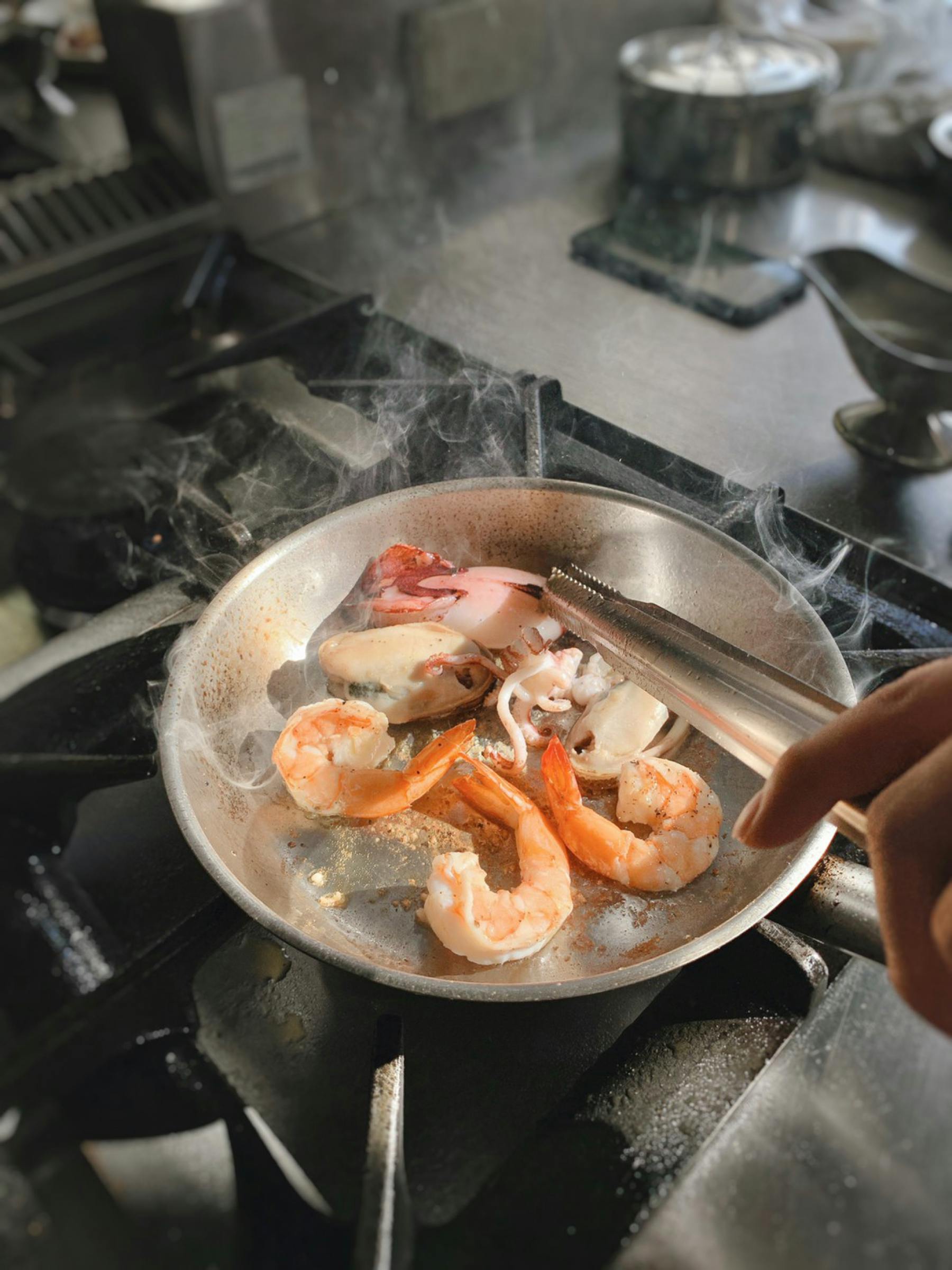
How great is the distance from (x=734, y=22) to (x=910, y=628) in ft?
9.51

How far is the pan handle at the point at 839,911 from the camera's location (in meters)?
1.04

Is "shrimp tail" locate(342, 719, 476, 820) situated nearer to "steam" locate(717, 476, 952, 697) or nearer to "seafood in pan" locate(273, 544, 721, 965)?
"seafood in pan" locate(273, 544, 721, 965)

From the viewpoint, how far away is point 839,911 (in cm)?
107

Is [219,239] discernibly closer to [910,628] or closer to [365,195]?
[365,195]

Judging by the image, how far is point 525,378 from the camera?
68.0 inches

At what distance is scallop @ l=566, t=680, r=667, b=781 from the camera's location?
4.37ft

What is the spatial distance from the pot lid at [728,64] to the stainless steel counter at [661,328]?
315 millimetres

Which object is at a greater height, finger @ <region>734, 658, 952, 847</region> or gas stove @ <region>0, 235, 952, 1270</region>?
finger @ <region>734, 658, 952, 847</region>

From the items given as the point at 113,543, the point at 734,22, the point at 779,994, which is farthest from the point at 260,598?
the point at 734,22

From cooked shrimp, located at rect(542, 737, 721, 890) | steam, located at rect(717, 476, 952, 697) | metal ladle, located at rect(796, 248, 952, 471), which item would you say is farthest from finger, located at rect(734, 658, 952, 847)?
metal ladle, located at rect(796, 248, 952, 471)

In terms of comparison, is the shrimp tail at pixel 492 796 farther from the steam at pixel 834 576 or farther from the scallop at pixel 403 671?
the steam at pixel 834 576

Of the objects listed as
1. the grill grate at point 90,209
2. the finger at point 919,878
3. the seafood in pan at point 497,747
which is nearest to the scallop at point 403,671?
the seafood in pan at point 497,747

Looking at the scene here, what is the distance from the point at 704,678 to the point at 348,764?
0.51 metres

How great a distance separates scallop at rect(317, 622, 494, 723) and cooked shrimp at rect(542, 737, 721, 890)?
0.79 feet
